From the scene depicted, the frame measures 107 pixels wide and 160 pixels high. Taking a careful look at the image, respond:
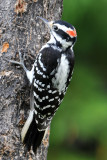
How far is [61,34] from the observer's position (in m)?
5.05

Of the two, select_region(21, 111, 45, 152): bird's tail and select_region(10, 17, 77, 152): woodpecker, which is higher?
select_region(10, 17, 77, 152): woodpecker

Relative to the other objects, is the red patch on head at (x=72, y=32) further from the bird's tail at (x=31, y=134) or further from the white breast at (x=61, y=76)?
the bird's tail at (x=31, y=134)

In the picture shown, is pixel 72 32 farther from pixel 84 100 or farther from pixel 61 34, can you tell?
pixel 84 100

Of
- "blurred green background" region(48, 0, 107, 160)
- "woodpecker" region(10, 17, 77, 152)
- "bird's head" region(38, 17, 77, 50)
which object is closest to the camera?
"woodpecker" region(10, 17, 77, 152)

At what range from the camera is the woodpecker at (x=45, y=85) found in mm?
4832

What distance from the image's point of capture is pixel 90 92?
7742 mm

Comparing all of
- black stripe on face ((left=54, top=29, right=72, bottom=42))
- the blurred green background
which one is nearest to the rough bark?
black stripe on face ((left=54, top=29, right=72, bottom=42))

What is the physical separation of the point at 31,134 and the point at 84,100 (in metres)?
2.83

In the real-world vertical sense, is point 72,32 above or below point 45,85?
above

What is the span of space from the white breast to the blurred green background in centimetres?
247

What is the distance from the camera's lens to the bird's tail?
484 cm

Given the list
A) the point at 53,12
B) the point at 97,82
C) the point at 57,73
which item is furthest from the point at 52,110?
the point at 97,82

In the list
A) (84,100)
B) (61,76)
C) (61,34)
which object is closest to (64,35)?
(61,34)

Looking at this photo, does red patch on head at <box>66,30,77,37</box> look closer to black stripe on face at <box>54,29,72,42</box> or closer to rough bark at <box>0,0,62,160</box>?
black stripe on face at <box>54,29,72,42</box>
